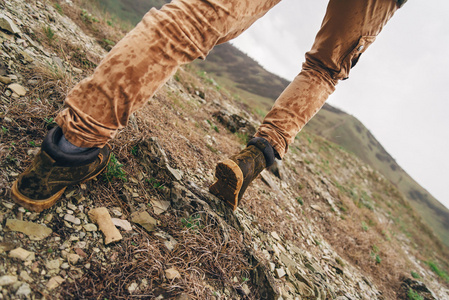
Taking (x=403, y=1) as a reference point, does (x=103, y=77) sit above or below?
below

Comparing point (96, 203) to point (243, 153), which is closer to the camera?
point (96, 203)

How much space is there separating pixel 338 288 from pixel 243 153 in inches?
72.9

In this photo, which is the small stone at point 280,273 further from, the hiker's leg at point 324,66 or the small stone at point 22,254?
the small stone at point 22,254

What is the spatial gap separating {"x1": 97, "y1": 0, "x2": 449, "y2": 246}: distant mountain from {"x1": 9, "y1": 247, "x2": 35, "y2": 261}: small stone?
3403 centimetres

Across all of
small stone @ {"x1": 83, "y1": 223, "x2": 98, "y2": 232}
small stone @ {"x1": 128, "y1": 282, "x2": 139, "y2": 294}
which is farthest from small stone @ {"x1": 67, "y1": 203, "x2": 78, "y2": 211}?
small stone @ {"x1": 128, "y1": 282, "x2": 139, "y2": 294}

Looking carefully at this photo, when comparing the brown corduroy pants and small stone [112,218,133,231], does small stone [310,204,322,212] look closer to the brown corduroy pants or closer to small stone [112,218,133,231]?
small stone [112,218,133,231]

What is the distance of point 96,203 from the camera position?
3.85ft

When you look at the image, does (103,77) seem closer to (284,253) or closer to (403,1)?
(403,1)

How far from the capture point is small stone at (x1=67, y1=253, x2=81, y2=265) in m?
A: 0.89

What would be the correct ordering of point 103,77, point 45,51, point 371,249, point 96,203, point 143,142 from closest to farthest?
point 103,77 < point 96,203 < point 143,142 < point 45,51 < point 371,249

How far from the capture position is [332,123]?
4416 centimetres

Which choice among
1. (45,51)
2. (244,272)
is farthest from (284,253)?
(45,51)

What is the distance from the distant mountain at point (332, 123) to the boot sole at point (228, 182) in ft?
109

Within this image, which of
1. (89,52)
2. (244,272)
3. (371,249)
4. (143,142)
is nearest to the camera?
(244,272)
